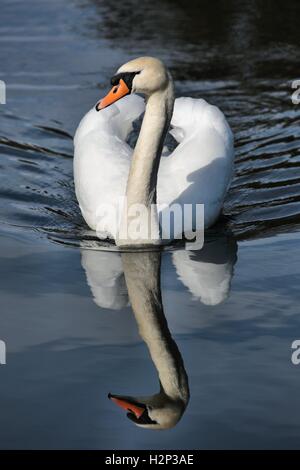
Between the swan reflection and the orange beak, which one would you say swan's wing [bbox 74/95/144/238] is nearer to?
the swan reflection

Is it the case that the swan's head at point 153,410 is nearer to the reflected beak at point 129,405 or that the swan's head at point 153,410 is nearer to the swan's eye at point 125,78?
the reflected beak at point 129,405

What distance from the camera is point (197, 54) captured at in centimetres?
1430

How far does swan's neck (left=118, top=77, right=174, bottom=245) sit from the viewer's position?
8.27m

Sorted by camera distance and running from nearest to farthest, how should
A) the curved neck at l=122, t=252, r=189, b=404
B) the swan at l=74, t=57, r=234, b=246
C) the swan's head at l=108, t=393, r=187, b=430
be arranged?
the swan's head at l=108, t=393, r=187, b=430 < the curved neck at l=122, t=252, r=189, b=404 < the swan at l=74, t=57, r=234, b=246

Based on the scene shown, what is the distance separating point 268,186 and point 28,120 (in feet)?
10.1

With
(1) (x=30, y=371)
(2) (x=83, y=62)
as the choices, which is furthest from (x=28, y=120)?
(1) (x=30, y=371)

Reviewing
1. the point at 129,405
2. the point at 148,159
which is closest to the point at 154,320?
the point at 129,405

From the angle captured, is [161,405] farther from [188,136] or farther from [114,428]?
[188,136]

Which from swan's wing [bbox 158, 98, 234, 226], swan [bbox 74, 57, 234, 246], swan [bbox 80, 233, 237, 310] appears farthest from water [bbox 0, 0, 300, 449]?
swan's wing [bbox 158, 98, 234, 226]

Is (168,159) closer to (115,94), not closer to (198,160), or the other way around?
(198,160)

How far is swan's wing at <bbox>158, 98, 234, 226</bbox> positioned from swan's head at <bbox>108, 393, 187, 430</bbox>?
9.17ft

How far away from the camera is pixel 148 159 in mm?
8453

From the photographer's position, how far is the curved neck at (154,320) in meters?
6.52

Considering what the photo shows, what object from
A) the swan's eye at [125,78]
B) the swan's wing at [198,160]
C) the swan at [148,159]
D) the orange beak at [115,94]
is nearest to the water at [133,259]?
the swan at [148,159]
